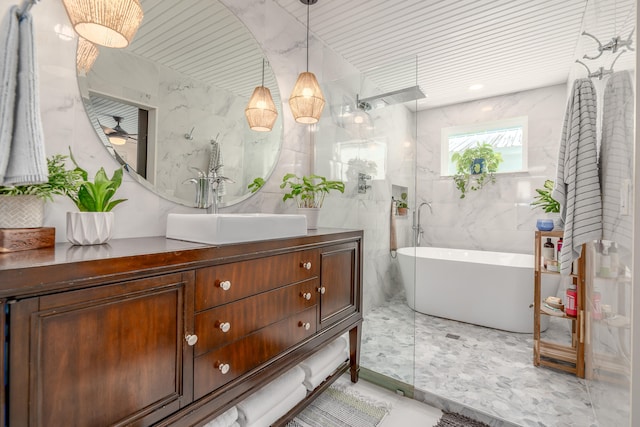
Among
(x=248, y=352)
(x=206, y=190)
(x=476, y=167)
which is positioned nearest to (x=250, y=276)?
(x=248, y=352)

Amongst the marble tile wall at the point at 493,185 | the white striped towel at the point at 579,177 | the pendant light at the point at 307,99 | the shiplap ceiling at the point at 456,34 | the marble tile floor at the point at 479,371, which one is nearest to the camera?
the white striped towel at the point at 579,177

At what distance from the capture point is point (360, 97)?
99.3 inches

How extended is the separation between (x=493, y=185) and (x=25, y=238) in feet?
14.2

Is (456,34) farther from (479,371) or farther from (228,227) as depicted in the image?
(479,371)

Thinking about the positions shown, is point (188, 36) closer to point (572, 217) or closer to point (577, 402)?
point (572, 217)

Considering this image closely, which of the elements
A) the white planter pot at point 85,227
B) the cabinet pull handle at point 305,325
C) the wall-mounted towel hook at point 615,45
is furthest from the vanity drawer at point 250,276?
the wall-mounted towel hook at point 615,45

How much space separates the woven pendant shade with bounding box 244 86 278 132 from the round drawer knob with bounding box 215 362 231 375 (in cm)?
139

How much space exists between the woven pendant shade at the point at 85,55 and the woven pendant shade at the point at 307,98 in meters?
1.06

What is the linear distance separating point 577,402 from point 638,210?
1545mm

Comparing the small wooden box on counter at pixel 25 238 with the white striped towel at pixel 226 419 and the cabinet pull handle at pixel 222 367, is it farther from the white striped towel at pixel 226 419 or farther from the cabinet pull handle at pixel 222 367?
the white striped towel at pixel 226 419

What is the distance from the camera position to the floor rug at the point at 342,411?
1681 millimetres

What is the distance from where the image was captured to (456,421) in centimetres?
172

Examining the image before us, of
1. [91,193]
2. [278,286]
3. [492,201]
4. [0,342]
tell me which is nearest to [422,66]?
[492,201]

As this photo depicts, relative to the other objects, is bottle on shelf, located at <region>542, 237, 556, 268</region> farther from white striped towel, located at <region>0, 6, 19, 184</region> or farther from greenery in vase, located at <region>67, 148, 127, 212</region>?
white striped towel, located at <region>0, 6, 19, 184</region>
